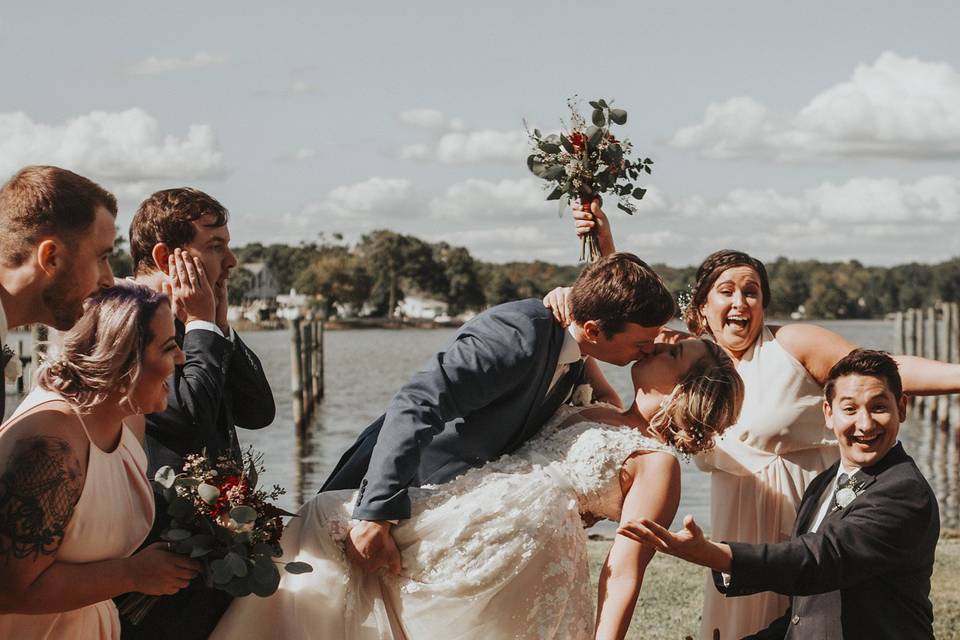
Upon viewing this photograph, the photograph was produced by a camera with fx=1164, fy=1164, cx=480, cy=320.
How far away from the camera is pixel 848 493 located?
4.46m

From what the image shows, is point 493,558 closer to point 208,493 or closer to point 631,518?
point 631,518

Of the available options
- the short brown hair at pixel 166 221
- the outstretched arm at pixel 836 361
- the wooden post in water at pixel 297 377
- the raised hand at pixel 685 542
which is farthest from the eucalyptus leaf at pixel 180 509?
the wooden post in water at pixel 297 377

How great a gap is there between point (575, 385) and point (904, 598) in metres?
1.67

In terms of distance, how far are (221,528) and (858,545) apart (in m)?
2.31

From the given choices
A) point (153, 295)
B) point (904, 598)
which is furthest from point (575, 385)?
point (153, 295)

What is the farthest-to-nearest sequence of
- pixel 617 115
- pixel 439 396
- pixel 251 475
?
pixel 617 115, pixel 439 396, pixel 251 475

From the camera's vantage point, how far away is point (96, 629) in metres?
3.96

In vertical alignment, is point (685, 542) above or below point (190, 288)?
below

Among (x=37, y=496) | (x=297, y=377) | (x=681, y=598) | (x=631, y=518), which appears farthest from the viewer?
(x=297, y=377)

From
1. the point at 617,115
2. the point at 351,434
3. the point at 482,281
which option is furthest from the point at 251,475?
the point at 482,281

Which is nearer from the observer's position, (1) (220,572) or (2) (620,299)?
(1) (220,572)

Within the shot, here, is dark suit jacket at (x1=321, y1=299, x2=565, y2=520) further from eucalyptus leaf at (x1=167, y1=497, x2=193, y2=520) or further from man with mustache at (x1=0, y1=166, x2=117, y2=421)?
man with mustache at (x1=0, y1=166, x2=117, y2=421)

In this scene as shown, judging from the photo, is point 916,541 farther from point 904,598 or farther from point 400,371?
point 400,371

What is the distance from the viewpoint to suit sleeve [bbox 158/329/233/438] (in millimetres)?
4641
